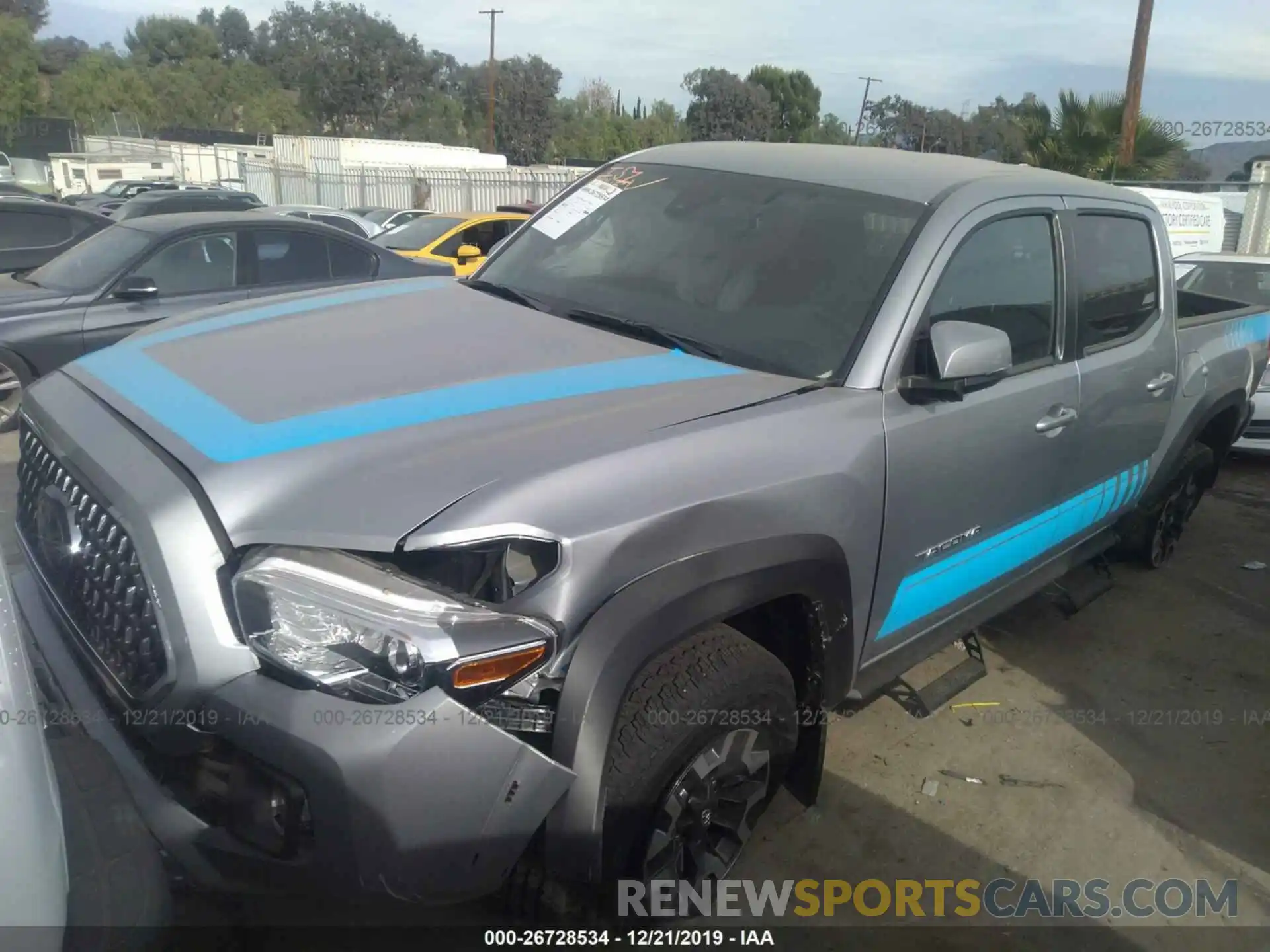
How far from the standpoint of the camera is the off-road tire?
4.67 m

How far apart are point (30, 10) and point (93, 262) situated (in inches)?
3437

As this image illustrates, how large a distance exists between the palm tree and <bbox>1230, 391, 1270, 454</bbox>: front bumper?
11.9 m

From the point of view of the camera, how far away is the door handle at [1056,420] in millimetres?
3125

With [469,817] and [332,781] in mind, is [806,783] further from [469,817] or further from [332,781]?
[332,781]

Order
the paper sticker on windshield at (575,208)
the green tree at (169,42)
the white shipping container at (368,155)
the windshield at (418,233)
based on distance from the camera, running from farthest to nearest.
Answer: the green tree at (169,42) < the white shipping container at (368,155) < the windshield at (418,233) < the paper sticker on windshield at (575,208)

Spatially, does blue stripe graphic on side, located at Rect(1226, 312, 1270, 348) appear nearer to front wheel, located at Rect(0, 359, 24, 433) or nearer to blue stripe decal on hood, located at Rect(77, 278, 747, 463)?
blue stripe decal on hood, located at Rect(77, 278, 747, 463)

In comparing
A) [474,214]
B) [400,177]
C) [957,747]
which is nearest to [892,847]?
[957,747]

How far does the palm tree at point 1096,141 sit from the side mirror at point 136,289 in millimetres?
15844

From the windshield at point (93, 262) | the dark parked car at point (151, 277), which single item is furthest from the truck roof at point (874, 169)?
the windshield at point (93, 262)

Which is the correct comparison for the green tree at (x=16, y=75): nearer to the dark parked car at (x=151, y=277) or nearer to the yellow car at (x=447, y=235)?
the yellow car at (x=447, y=235)

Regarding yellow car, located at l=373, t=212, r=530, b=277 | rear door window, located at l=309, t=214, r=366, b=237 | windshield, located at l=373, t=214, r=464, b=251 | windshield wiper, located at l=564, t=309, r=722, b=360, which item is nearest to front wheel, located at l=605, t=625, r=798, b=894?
windshield wiper, located at l=564, t=309, r=722, b=360

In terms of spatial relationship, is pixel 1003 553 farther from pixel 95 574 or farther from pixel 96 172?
pixel 96 172

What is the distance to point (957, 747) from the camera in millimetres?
3492

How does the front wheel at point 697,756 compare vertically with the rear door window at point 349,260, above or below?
below
